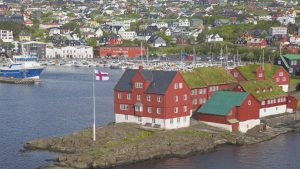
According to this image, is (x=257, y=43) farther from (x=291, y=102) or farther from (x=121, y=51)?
(x=291, y=102)

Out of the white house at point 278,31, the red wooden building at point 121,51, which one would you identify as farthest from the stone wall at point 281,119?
the white house at point 278,31

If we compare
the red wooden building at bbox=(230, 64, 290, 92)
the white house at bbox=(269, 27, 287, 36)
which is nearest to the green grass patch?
the red wooden building at bbox=(230, 64, 290, 92)

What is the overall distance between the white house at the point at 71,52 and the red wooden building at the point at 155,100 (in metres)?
44.8

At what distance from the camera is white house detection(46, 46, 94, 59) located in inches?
2734

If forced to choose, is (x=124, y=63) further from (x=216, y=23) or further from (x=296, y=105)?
(x=216, y=23)

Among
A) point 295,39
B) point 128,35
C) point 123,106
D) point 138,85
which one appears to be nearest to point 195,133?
point 138,85

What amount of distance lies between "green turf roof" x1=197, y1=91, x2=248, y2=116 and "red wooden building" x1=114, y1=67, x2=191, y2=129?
1021 mm

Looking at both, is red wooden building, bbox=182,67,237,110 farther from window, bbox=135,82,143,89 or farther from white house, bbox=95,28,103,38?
→ white house, bbox=95,28,103,38

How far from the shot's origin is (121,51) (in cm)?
6950

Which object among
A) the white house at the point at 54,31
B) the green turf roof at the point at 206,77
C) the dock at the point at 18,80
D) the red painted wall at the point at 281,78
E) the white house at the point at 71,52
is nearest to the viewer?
the green turf roof at the point at 206,77

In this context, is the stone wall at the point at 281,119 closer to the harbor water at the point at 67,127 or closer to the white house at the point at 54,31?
the harbor water at the point at 67,127

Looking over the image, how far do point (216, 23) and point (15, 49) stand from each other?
1351 inches

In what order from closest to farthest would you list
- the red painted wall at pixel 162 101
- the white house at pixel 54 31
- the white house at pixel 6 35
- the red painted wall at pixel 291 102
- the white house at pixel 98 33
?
the red painted wall at pixel 162 101, the red painted wall at pixel 291 102, the white house at pixel 6 35, the white house at pixel 98 33, the white house at pixel 54 31

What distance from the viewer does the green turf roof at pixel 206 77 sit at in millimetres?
27469
